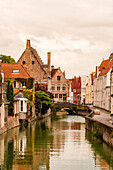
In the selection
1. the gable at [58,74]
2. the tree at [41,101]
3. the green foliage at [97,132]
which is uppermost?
the gable at [58,74]

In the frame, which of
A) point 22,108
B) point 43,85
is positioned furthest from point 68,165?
point 43,85

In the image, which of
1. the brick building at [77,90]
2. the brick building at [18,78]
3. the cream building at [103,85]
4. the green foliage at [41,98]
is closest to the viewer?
the brick building at [18,78]

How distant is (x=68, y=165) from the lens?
2477 centimetres

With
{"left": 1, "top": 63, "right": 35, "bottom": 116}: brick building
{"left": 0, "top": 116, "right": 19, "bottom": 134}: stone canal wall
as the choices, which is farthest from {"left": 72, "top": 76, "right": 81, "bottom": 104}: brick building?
{"left": 0, "top": 116, "right": 19, "bottom": 134}: stone canal wall

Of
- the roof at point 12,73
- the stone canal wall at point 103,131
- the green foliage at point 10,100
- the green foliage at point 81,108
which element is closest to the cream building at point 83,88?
the green foliage at point 81,108

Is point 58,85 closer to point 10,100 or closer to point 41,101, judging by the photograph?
point 41,101

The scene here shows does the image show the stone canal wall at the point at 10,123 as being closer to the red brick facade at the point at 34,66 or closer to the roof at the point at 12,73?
the roof at the point at 12,73

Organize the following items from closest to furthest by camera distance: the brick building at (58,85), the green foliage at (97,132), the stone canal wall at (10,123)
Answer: the green foliage at (97,132), the stone canal wall at (10,123), the brick building at (58,85)

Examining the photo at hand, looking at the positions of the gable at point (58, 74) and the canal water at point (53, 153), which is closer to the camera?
the canal water at point (53, 153)

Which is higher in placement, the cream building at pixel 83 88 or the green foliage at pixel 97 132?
the cream building at pixel 83 88

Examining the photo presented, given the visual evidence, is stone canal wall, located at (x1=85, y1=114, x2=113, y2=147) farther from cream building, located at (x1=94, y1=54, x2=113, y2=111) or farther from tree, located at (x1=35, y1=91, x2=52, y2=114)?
tree, located at (x1=35, y1=91, x2=52, y2=114)

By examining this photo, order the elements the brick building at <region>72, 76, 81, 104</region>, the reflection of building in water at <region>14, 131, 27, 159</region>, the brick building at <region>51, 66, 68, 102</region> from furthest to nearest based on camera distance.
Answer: the brick building at <region>72, 76, 81, 104</region> < the brick building at <region>51, 66, 68, 102</region> < the reflection of building in water at <region>14, 131, 27, 159</region>

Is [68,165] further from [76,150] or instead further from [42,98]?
[42,98]

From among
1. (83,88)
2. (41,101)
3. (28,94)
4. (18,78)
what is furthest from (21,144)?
(83,88)
